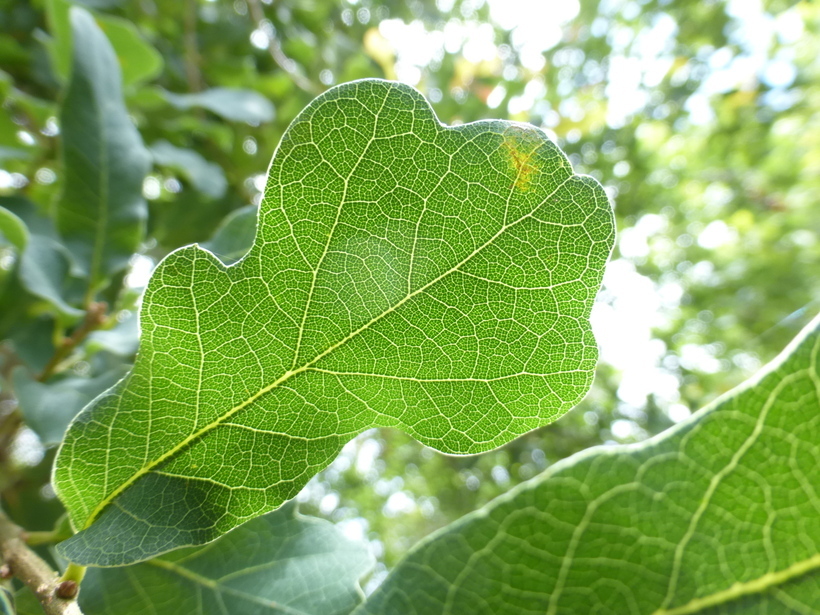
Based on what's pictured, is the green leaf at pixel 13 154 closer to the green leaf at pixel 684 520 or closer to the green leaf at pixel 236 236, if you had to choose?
the green leaf at pixel 236 236

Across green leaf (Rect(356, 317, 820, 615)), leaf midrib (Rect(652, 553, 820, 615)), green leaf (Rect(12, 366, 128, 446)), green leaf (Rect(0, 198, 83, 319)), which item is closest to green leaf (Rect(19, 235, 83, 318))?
green leaf (Rect(0, 198, 83, 319))

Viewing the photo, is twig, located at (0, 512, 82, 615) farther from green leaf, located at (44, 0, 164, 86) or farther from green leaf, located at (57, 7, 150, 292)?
green leaf, located at (44, 0, 164, 86)

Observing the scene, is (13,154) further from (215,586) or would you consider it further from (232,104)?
(215,586)

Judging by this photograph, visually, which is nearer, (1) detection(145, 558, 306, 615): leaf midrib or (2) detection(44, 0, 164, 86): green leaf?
(1) detection(145, 558, 306, 615): leaf midrib

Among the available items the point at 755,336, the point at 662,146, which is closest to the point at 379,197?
the point at 662,146

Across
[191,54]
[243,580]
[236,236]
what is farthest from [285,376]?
[191,54]

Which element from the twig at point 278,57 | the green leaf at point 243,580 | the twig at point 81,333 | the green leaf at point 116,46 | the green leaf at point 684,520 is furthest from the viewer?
the twig at point 278,57

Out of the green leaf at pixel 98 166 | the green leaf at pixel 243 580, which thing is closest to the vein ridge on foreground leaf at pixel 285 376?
the green leaf at pixel 243 580
